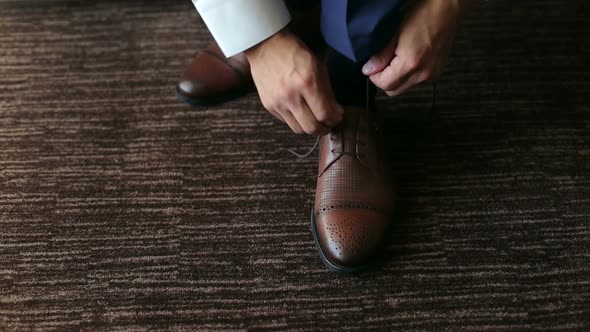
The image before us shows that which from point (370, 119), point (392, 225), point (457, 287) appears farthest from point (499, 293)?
point (370, 119)

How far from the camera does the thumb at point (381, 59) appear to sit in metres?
0.78

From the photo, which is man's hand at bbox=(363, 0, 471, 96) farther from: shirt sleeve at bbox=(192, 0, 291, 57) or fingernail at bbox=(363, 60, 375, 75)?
shirt sleeve at bbox=(192, 0, 291, 57)

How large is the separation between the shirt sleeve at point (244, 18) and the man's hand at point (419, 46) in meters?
0.14

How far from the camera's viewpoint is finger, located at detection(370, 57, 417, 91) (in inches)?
30.5

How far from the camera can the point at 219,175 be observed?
0.99 meters

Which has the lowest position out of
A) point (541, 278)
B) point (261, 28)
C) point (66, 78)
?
point (541, 278)

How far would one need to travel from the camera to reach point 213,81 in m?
1.07

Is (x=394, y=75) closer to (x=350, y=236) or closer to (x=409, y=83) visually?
(x=409, y=83)

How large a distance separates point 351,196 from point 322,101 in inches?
7.3

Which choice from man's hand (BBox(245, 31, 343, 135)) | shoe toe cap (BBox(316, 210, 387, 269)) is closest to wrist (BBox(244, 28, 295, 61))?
man's hand (BBox(245, 31, 343, 135))

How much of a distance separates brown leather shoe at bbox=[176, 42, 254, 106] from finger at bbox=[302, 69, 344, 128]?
32 cm

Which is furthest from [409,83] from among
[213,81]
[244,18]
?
[213,81]

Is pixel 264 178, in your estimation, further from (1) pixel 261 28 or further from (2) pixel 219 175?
(1) pixel 261 28

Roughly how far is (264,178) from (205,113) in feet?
0.62
